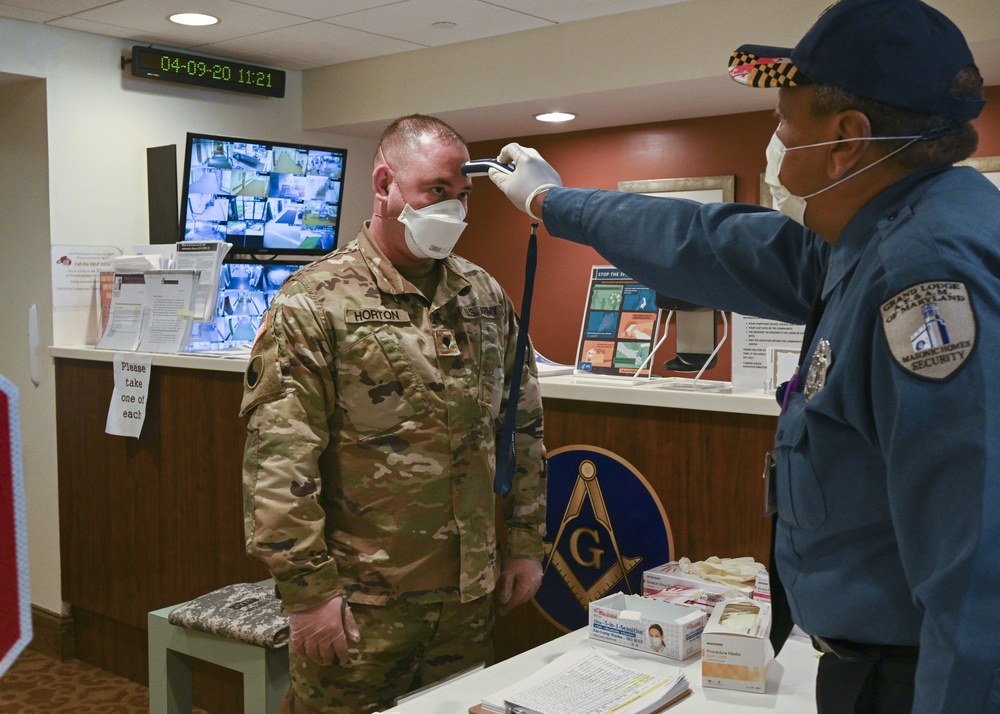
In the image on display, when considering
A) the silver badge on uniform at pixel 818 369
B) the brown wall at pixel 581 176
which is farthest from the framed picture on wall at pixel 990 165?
the silver badge on uniform at pixel 818 369

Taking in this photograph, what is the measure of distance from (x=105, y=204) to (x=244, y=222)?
665mm

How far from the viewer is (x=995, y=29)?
3658 mm

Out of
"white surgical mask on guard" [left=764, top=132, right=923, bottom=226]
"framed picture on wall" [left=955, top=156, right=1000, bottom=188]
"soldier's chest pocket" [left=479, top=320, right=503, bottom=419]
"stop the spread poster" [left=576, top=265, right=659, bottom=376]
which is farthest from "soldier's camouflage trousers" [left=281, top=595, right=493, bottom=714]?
"framed picture on wall" [left=955, top=156, right=1000, bottom=188]

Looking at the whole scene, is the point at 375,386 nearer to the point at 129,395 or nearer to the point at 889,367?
the point at 889,367

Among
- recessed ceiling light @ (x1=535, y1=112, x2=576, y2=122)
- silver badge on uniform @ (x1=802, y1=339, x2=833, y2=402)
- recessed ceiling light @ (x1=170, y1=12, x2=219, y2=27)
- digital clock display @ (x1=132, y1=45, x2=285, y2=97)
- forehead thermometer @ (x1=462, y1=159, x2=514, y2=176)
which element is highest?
recessed ceiling light @ (x1=170, y1=12, x2=219, y2=27)

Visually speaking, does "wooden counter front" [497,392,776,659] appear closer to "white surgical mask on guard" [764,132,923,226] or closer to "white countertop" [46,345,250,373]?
"white surgical mask on guard" [764,132,923,226]

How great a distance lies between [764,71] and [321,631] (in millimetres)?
1303

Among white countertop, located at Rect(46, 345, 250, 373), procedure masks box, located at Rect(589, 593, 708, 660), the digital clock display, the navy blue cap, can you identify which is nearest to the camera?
the navy blue cap

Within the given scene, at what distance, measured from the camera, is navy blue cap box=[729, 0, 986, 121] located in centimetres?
103

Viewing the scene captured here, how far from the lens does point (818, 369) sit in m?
1.06

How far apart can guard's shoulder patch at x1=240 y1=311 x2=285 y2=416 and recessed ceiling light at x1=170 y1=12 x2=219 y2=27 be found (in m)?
3.03

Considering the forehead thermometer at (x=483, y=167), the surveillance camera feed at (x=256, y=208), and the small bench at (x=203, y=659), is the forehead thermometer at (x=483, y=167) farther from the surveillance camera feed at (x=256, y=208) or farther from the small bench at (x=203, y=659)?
the surveillance camera feed at (x=256, y=208)

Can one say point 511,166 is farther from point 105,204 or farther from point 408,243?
point 105,204

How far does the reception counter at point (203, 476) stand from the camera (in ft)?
7.77
